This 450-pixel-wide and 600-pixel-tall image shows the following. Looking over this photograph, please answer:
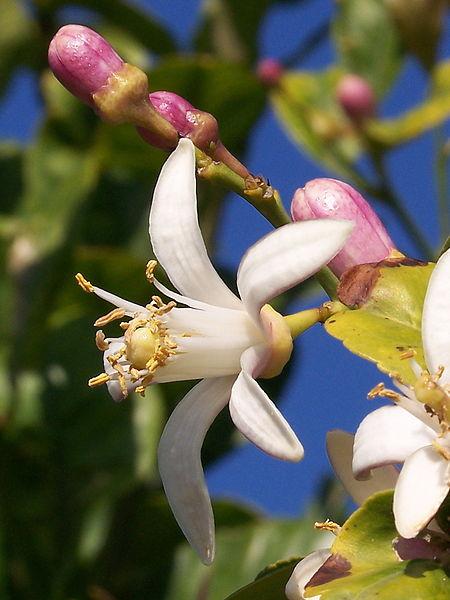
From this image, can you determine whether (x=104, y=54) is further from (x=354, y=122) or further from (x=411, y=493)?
(x=354, y=122)

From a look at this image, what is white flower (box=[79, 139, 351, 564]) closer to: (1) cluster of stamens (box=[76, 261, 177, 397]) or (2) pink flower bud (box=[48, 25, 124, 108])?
(1) cluster of stamens (box=[76, 261, 177, 397])

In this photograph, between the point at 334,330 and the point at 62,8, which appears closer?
the point at 334,330

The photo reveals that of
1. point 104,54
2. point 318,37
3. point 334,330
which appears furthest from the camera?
point 318,37

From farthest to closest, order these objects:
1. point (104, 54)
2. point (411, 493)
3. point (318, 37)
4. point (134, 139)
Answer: point (318, 37) → point (134, 139) → point (104, 54) → point (411, 493)

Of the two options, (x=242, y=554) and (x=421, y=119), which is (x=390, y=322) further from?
(x=421, y=119)

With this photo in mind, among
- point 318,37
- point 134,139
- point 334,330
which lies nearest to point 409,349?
point 334,330

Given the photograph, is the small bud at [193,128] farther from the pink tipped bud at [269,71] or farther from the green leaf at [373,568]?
the pink tipped bud at [269,71]
